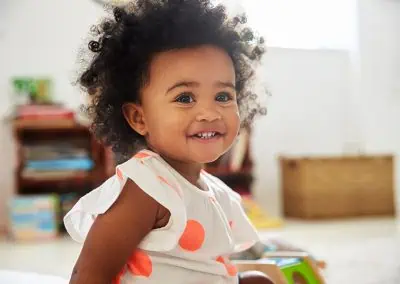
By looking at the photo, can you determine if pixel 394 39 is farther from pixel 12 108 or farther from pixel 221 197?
pixel 221 197

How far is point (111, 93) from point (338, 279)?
3.54ft

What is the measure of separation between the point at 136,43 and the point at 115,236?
0.90 ft

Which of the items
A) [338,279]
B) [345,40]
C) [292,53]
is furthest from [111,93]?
[345,40]

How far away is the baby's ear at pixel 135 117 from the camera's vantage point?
861 millimetres

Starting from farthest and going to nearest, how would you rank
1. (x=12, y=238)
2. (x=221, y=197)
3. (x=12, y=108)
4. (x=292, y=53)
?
(x=292, y=53), (x=12, y=108), (x=12, y=238), (x=221, y=197)

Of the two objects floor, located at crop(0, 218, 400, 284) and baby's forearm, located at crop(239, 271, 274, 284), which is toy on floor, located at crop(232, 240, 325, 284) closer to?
baby's forearm, located at crop(239, 271, 274, 284)

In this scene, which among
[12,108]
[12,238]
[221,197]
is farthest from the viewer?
[12,108]

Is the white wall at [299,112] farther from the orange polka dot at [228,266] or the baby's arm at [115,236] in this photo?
the baby's arm at [115,236]

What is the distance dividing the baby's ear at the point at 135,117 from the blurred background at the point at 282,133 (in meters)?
1.52

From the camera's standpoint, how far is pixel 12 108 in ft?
10.9

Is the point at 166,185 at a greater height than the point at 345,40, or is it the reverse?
the point at 345,40

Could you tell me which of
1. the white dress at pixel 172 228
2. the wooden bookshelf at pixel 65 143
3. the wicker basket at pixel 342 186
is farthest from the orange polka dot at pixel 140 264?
the wicker basket at pixel 342 186

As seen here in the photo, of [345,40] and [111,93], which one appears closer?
[111,93]

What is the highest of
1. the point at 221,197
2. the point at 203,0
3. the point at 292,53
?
the point at 292,53
